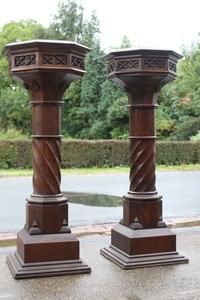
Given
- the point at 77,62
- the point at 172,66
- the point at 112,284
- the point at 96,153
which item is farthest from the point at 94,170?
the point at 112,284

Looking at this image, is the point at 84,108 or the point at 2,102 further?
the point at 2,102

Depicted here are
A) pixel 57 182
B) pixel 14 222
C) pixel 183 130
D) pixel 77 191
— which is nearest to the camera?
pixel 57 182

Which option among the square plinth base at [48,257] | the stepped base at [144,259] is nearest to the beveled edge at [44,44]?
the square plinth base at [48,257]

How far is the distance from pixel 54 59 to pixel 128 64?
0.64m

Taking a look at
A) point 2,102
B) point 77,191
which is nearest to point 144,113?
point 77,191

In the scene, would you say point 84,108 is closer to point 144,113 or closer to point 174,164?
point 174,164

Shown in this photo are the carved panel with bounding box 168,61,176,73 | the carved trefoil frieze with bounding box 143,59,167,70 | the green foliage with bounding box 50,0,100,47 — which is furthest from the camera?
the green foliage with bounding box 50,0,100,47

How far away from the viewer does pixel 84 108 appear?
92.8 feet

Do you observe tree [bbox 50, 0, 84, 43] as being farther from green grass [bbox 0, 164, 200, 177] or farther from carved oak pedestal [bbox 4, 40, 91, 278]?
carved oak pedestal [bbox 4, 40, 91, 278]

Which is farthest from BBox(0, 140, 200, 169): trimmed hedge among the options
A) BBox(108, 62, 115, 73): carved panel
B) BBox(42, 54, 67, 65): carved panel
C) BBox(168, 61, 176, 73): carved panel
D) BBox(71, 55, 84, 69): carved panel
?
BBox(42, 54, 67, 65): carved panel

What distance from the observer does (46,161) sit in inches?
150

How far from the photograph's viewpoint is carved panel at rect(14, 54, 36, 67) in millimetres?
3646

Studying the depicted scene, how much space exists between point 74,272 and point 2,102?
92.0 feet

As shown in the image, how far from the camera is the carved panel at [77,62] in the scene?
372 cm
